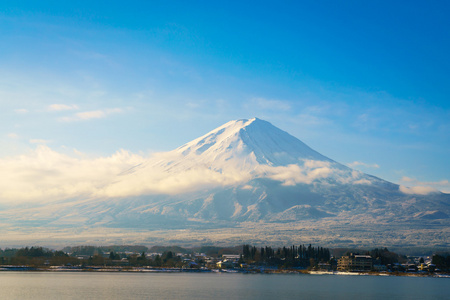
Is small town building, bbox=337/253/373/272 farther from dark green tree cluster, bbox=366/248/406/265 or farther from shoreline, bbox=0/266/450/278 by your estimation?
dark green tree cluster, bbox=366/248/406/265

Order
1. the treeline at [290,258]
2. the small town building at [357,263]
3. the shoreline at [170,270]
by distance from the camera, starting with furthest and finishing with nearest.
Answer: the treeline at [290,258]
the small town building at [357,263]
the shoreline at [170,270]

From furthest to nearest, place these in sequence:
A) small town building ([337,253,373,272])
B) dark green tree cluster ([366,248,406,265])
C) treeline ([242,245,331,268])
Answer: dark green tree cluster ([366,248,406,265])
treeline ([242,245,331,268])
small town building ([337,253,373,272])

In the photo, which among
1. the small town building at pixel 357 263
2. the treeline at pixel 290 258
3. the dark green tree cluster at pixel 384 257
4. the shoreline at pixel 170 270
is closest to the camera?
the shoreline at pixel 170 270

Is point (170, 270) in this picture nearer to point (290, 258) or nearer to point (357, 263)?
point (290, 258)

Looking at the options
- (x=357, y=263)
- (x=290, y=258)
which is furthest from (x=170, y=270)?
(x=357, y=263)

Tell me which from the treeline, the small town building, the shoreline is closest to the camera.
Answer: the shoreline

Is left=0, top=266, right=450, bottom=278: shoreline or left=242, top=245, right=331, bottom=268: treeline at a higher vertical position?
left=242, top=245, right=331, bottom=268: treeline

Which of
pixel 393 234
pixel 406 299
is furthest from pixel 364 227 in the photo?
pixel 406 299

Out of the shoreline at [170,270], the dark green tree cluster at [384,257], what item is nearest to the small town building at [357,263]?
the shoreline at [170,270]

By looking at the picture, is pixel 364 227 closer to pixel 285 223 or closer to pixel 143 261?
pixel 285 223

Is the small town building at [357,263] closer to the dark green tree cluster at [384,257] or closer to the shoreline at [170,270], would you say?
the shoreline at [170,270]

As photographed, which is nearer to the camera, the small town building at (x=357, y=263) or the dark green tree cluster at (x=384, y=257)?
the small town building at (x=357, y=263)

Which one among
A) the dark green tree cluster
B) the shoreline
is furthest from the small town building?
the dark green tree cluster
